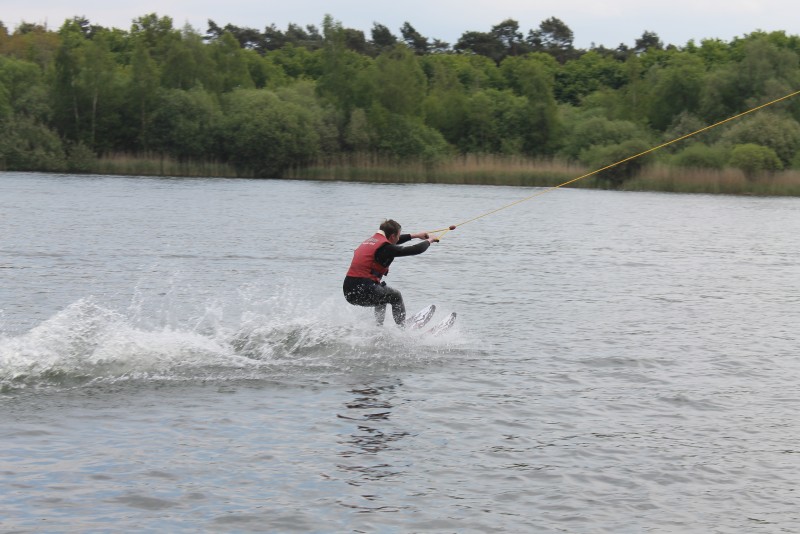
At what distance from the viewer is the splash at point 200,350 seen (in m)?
12.3

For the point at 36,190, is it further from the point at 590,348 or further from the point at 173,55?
the point at 590,348

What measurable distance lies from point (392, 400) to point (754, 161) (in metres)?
49.7

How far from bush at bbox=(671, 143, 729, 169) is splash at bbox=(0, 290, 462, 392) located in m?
47.1

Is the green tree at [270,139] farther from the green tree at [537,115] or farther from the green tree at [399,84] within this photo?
the green tree at [537,115]

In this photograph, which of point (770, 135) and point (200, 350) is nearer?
point (200, 350)

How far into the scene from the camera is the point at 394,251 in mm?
14438

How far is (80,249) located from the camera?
27.0 metres

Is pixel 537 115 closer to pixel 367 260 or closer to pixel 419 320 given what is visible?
pixel 419 320

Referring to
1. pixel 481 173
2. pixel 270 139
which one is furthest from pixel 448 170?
pixel 270 139

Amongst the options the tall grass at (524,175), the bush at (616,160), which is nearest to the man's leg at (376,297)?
the tall grass at (524,175)

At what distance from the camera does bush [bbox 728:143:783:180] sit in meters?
57.4

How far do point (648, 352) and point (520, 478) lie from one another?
6413 millimetres

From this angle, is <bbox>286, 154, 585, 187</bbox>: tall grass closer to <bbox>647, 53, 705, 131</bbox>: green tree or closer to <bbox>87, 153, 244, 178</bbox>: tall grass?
<bbox>87, 153, 244, 178</bbox>: tall grass

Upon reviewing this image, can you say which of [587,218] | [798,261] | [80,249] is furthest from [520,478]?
[587,218]
